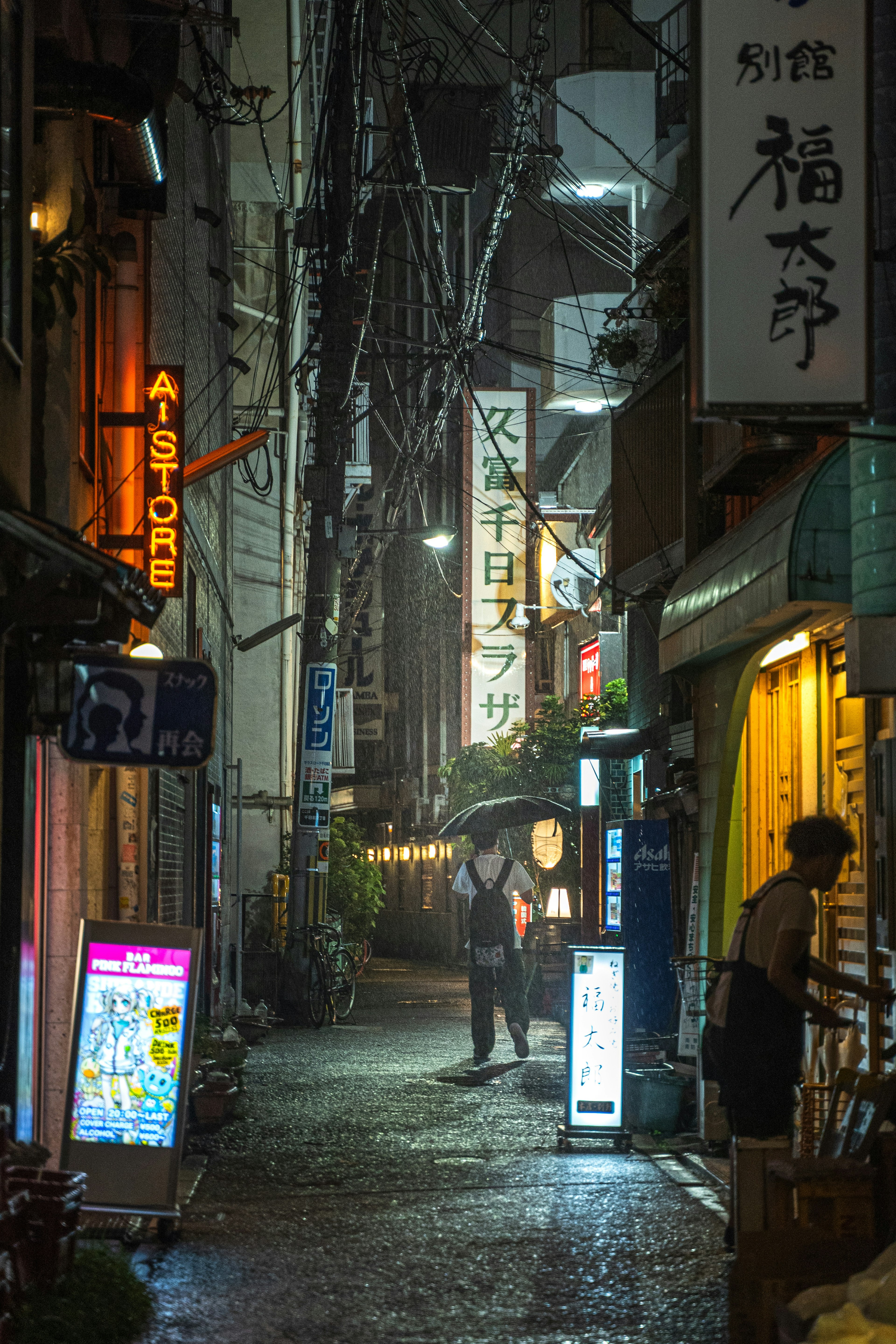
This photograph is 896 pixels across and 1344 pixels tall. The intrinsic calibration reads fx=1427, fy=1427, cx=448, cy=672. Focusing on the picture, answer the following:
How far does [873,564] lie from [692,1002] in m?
4.99

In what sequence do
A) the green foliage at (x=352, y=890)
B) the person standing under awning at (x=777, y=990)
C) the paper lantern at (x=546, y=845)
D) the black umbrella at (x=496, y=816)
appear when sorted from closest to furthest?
the person standing under awning at (x=777, y=990) < the black umbrella at (x=496, y=816) < the green foliage at (x=352, y=890) < the paper lantern at (x=546, y=845)

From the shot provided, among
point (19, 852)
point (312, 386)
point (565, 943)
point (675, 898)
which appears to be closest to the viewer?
point (19, 852)

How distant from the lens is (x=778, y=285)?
667cm

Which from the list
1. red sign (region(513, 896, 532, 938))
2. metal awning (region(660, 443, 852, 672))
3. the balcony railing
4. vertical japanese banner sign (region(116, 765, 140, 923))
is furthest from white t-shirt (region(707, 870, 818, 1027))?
red sign (region(513, 896, 532, 938))

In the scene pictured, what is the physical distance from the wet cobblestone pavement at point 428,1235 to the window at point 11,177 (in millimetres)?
4634

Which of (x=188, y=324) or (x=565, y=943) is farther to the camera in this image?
(x=565, y=943)

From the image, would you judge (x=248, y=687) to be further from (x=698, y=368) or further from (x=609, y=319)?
(x=698, y=368)

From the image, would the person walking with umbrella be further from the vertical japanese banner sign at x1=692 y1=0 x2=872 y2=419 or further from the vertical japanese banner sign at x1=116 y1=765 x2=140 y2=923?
the vertical japanese banner sign at x1=692 y1=0 x2=872 y2=419

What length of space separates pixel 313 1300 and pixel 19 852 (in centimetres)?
267

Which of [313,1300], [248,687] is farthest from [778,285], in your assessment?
[248,687]

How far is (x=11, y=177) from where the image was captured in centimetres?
683

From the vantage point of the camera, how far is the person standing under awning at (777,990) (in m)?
6.52

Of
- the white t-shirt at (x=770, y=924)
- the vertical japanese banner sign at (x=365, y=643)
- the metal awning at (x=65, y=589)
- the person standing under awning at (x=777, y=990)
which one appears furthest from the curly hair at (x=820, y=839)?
the vertical japanese banner sign at (x=365, y=643)

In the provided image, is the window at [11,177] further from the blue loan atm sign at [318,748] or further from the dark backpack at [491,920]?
the blue loan atm sign at [318,748]
